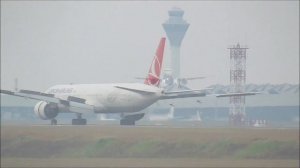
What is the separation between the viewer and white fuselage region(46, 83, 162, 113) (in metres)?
110

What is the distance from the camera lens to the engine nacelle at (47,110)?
112 meters

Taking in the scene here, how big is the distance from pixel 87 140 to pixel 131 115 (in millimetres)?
38760

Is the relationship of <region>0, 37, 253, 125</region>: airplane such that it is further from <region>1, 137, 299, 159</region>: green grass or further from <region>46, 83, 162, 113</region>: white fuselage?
<region>1, 137, 299, 159</region>: green grass

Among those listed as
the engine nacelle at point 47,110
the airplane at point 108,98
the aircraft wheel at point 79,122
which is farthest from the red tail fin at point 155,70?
the engine nacelle at point 47,110

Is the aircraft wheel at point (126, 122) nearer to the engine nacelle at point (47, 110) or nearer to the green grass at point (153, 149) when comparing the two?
the engine nacelle at point (47, 110)

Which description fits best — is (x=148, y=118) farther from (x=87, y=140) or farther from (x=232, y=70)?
(x=87, y=140)

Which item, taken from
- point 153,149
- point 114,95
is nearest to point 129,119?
point 114,95

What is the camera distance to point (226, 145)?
71688 millimetres

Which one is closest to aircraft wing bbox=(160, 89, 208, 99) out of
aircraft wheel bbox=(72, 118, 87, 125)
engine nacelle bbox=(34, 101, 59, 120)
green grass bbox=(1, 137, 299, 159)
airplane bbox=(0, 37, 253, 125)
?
airplane bbox=(0, 37, 253, 125)

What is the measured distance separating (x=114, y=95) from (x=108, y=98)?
3.11ft

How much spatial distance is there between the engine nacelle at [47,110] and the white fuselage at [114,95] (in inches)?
138

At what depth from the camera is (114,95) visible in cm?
11256

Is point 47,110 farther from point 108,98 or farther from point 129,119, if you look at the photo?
point 129,119

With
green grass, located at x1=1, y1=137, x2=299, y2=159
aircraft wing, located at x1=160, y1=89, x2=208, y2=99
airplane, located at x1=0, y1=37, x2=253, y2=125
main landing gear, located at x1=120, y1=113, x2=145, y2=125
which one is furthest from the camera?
main landing gear, located at x1=120, y1=113, x2=145, y2=125
